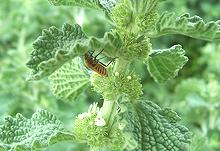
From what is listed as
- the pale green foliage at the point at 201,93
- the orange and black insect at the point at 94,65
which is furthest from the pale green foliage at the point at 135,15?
the pale green foliage at the point at 201,93

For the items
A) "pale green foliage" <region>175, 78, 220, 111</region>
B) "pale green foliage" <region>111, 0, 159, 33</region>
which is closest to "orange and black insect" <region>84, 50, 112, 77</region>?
"pale green foliage" <region>111, 0, 159, 33</region>

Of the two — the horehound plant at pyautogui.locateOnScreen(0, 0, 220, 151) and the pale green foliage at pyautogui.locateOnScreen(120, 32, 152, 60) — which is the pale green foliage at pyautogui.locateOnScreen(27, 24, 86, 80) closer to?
the horehound plant at pyautogui.locateOnScreen(0, 0, 220, 151)

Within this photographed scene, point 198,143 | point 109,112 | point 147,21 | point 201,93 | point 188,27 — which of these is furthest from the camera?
point 201,93

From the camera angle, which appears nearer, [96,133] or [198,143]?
[96,133]

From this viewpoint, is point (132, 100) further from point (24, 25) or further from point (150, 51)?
point (24, 25)

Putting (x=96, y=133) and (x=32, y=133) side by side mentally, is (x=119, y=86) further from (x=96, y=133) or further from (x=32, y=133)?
(x=32, y=133)

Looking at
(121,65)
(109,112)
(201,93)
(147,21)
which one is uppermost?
(201,93)

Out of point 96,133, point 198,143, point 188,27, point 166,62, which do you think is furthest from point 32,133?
point 198,143

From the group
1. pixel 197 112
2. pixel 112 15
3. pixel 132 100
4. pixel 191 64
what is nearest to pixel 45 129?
pixel 132 100
